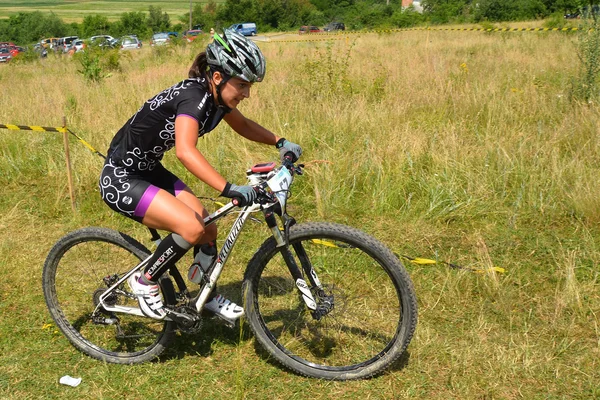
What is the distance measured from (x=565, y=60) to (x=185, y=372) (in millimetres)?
9933

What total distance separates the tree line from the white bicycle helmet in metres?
36.2

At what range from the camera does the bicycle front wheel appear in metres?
3.15

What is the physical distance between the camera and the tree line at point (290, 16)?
44375mm

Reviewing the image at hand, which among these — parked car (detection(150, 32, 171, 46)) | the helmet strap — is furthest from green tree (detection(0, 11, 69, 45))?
the helmet strap

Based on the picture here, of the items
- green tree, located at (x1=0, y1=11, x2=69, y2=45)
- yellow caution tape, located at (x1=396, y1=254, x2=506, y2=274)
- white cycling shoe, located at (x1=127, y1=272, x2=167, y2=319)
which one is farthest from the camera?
green tree, located at (x1=0, y1=11, x2=69, y2=45)

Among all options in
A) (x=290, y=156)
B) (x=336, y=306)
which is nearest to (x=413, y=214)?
(x=336, y=306)

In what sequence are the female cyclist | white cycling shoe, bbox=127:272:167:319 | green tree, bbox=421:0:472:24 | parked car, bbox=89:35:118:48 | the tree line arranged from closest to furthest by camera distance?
the female cyclist → white cycling shoe, bbox=127:272:167:319 → parked car, bbox=89:35:118:48 → the tree line → green tree, bbox=421:0:472:24

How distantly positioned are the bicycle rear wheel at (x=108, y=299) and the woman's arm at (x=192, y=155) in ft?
2.75

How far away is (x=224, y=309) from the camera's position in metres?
3.54

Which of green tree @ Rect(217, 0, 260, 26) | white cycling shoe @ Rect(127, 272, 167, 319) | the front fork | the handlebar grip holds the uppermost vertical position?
green tree @ Rect(217, 0, 260, 26)

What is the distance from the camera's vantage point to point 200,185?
6.40 meters

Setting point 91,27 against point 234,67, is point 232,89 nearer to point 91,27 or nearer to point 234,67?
point 234,67

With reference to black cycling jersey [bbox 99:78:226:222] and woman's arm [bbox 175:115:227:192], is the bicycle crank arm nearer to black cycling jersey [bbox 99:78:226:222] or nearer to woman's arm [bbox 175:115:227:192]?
black cycling jersey [bbox 99:78:226:222]

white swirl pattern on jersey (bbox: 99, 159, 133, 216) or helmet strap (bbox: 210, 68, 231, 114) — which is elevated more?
helmet strap (bbox: 210, 68, 231, 114)
